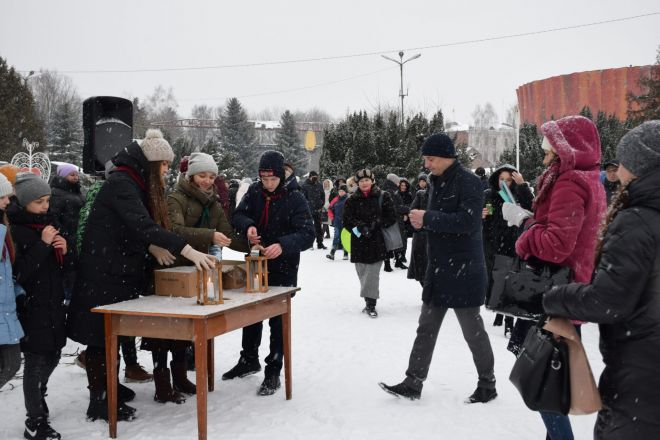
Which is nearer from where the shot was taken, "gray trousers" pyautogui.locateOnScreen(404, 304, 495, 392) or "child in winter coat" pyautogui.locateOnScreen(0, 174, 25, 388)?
"child in winter coat" pyautogui.locateOnScreen(0, 174, 25, 388)

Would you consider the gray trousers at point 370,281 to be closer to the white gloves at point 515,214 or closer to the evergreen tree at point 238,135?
the white gloves at point 515,214

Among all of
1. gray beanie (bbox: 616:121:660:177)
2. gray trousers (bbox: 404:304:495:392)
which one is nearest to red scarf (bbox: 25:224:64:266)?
gray trousers (bbox: 404:304:495:392)

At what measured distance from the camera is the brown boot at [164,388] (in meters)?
4.87

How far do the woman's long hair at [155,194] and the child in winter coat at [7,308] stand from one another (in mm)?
922

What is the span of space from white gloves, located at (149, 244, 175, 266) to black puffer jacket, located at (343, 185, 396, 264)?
14.2ft

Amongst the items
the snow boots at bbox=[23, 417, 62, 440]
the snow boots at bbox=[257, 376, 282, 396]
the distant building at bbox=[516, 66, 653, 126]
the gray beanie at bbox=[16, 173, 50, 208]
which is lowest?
the snow boots at bbox=[257, 376, 282, 396]

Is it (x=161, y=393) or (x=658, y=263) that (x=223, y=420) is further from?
(x=658, y=263)

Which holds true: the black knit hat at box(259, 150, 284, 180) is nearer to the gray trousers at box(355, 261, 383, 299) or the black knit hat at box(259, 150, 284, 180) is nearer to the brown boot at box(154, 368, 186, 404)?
the brown boot at box(154, 368, 186, 404)

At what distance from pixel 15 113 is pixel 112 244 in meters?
35.5

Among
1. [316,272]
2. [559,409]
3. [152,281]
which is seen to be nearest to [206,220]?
[152,281]

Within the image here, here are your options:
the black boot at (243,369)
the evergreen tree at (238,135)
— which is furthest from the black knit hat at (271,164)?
the evergreen tree at (238,135)

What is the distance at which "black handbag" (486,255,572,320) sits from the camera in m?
3.42

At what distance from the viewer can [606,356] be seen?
238 centimetres

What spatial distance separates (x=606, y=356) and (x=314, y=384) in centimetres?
337
